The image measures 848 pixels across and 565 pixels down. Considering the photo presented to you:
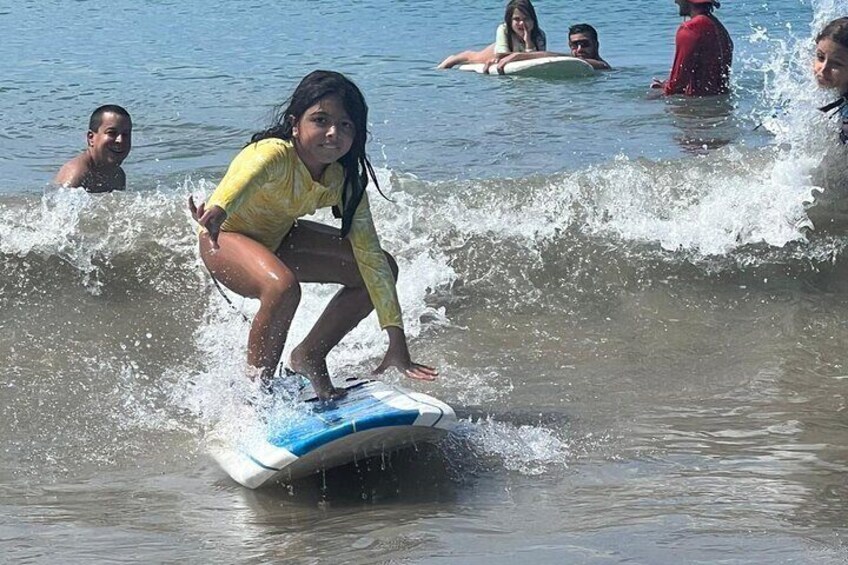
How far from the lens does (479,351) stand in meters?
6.60

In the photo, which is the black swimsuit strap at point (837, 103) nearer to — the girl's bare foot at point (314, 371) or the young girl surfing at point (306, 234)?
the young girl surfing at point (306, 234)

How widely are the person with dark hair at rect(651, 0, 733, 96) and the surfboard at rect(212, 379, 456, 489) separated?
8.16m

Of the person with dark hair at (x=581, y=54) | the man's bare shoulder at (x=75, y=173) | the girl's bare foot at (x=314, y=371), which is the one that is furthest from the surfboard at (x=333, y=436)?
the person with dark hair at (x=581, y=54)

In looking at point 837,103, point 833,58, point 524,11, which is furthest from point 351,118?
point 524,11

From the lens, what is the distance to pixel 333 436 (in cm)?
467

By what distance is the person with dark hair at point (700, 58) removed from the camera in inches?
482

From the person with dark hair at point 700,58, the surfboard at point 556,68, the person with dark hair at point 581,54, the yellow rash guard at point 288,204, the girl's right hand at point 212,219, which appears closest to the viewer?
the girl's right hand at point 212,219

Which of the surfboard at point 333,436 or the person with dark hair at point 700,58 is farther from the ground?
the person with dark hair at point 700,58

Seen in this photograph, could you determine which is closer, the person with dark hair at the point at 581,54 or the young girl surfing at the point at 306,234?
the young girl surfing at the point at 306,234

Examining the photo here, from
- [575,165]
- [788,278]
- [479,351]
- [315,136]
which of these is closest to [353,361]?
[479,351]

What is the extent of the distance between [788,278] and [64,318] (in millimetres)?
3831

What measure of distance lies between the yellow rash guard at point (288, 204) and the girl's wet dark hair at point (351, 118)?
0.03m

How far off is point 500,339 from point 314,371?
1.71 meters

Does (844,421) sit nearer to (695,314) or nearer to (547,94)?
(695,314)
